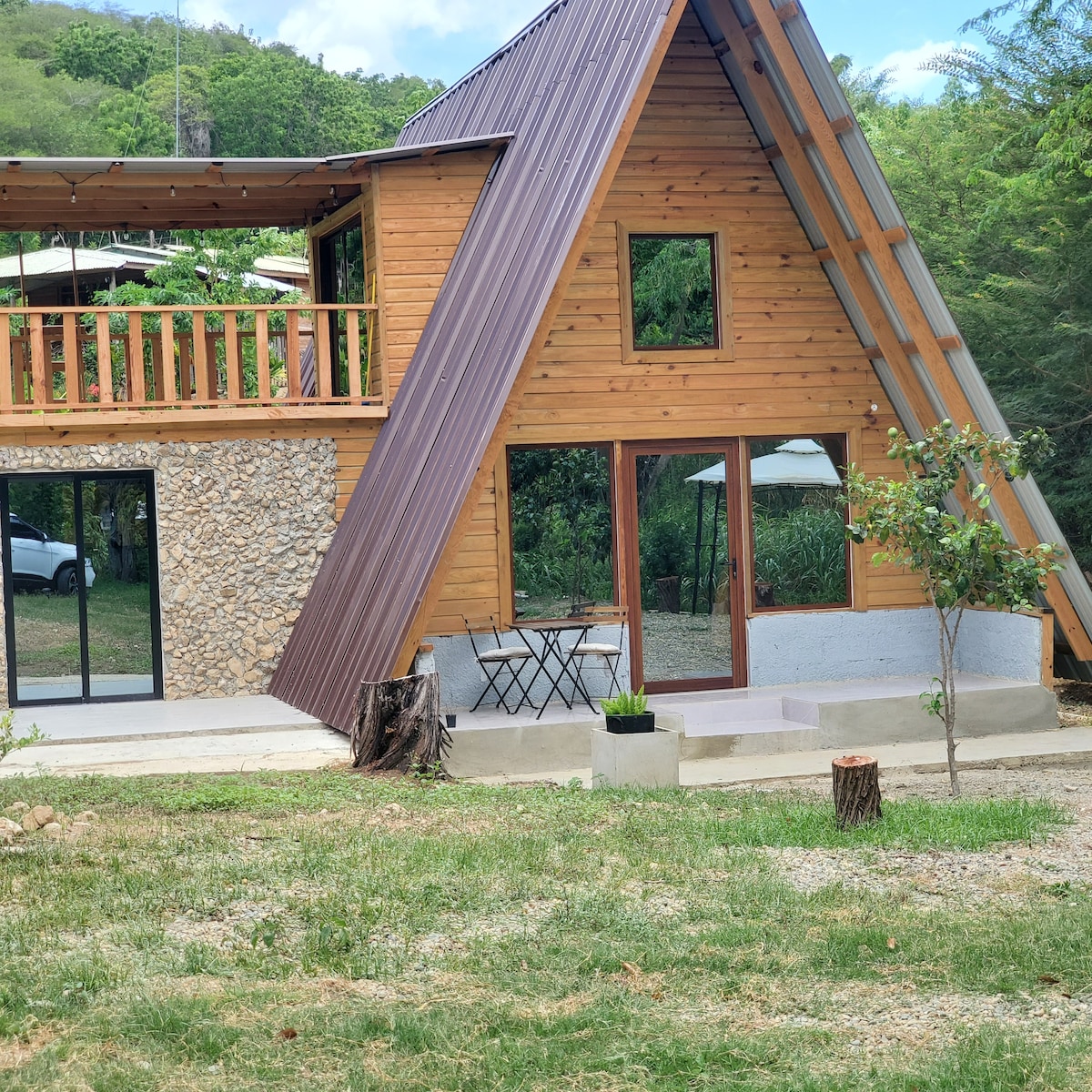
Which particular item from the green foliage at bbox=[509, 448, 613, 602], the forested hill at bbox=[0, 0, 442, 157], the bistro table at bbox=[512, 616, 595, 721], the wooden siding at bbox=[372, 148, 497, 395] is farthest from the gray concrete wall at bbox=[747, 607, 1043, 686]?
the forested hill at bbox=[0, 0, 442, 157]

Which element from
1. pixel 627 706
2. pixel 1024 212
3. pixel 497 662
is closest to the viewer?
pixel 627 706

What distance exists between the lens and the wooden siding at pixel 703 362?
40.3ft

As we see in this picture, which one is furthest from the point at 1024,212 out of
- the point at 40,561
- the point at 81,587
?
the point at 40,561

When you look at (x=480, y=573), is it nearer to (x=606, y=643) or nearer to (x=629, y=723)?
(x=606, y=643)

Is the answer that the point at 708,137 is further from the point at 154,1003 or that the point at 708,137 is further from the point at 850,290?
the point at 154,1003

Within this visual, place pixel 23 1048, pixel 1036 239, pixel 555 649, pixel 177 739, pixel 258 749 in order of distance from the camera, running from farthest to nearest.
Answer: pixel 1036 239, pixel 555 649, pixel 177 739, pixel 258 749, pixel 23 1048

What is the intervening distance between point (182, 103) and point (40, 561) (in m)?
42.1

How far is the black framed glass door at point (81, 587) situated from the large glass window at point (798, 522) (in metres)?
5.76

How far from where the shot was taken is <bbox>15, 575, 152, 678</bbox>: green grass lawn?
41.2 ft

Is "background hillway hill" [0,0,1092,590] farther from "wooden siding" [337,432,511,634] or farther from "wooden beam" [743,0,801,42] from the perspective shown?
"wooden siding" [337,432,511,634]

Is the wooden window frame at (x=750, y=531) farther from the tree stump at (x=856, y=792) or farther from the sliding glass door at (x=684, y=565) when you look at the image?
the tree stump at (x=856, y=792)

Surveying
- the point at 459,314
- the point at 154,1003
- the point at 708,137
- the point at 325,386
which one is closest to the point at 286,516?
the point at 325,386

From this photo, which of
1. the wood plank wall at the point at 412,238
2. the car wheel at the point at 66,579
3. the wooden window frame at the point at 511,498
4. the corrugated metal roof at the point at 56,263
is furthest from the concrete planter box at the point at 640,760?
the corrugated metal roof at the point at 56,263

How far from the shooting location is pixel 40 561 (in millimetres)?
12562
